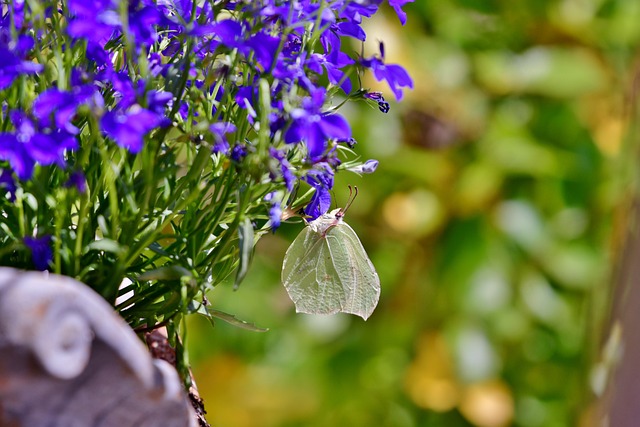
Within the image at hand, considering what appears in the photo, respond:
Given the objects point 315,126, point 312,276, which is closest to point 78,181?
point 315,126

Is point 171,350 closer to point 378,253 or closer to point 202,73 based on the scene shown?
point 202,73

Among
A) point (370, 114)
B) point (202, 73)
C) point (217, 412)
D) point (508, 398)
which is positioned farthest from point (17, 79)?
point (508, 398)

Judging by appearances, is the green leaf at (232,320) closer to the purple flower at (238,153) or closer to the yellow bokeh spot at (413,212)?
the purple flower at (238,153)

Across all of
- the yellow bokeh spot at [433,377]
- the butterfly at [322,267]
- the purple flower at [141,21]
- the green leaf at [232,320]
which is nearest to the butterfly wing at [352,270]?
the butterfly at [322,267]

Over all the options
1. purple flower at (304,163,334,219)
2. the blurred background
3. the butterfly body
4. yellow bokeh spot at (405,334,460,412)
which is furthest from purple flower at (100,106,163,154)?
yellow bokeh spot at (405,334,460,412)

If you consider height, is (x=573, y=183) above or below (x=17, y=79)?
below

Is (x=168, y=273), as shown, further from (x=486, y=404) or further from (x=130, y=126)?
(x=486, y=404)
